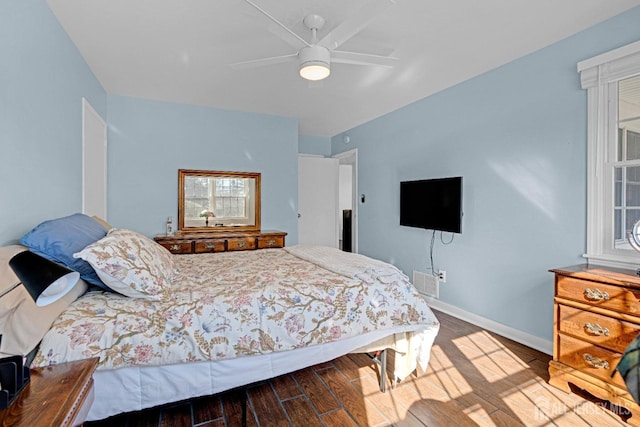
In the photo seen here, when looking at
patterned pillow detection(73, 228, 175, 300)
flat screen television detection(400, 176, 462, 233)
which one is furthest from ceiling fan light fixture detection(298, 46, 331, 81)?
flat screen television detection(400, 176, 462, 233)

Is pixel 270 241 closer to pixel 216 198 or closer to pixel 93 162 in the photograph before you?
pixel 216 198

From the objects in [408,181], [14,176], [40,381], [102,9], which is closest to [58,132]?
[14,176]

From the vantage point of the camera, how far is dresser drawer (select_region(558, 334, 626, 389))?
1.85 meters

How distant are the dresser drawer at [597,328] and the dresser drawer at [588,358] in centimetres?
4

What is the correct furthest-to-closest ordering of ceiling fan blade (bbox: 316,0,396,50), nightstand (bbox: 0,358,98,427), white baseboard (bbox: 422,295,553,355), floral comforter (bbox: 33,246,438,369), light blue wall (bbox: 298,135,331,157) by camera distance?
light blue wall (bbox: 298,135,331,157) < white baseboard (bbox: 422,295,553,355) < ceiling fan blade (bbox: 316,0,396,50) < floral comforter (bbox: 33,246,438,369) < nightstand (bbox: 0,358,98,427)

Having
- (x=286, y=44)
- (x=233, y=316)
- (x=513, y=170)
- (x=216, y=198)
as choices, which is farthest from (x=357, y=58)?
(x=216, y=198)

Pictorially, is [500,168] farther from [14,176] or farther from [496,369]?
[14,176]

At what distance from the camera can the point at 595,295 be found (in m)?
1.93

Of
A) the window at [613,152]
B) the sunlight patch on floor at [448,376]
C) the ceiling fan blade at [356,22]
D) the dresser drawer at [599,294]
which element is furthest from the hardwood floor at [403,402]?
the ceiling fan blade at [356,22]

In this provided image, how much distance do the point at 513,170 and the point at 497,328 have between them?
4.96 ft

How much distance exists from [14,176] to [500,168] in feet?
12.0

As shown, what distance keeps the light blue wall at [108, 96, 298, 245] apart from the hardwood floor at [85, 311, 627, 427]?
271cm

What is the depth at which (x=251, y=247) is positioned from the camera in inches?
161

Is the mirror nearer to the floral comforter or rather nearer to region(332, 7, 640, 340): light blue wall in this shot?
the floral comforter
